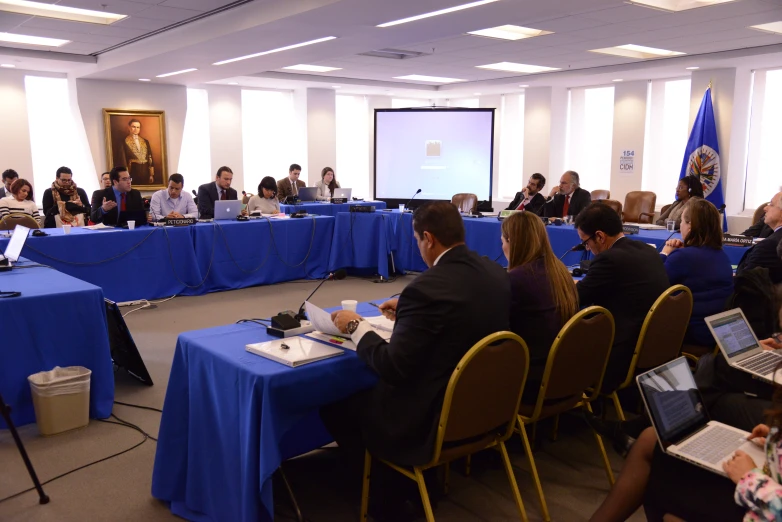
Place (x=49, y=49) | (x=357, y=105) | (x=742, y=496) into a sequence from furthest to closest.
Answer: (x=357, y=105)
(x=49, y=49)
(x=742, y=496)

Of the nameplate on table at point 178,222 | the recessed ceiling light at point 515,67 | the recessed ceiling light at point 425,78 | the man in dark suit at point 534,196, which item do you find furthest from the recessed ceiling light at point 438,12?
the recessed ceiling light at point 425,78

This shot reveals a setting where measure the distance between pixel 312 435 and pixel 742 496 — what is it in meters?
1.73

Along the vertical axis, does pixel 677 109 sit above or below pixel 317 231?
above

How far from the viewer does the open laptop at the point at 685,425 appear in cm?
172

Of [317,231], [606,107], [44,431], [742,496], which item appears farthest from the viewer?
[606,107]

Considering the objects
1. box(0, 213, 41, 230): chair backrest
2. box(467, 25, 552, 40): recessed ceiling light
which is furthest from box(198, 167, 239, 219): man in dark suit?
box(467, 25, 552, 40): recessed ceiling light

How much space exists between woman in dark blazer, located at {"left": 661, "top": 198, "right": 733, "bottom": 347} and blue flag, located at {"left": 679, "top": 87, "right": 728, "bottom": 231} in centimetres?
648

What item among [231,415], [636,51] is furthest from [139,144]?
[231,415]

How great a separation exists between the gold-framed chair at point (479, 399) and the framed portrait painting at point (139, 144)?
9.03 m

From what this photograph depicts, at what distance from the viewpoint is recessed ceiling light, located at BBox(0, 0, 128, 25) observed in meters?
5.86

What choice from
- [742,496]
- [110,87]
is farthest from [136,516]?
[110,87]

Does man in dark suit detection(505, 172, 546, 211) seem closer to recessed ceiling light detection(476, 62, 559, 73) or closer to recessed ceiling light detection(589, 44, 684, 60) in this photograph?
recessed ceiling light detection(589, 44, 684, 60)

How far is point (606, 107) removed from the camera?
37.8 ft

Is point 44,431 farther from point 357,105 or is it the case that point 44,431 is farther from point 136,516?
point 357,105
